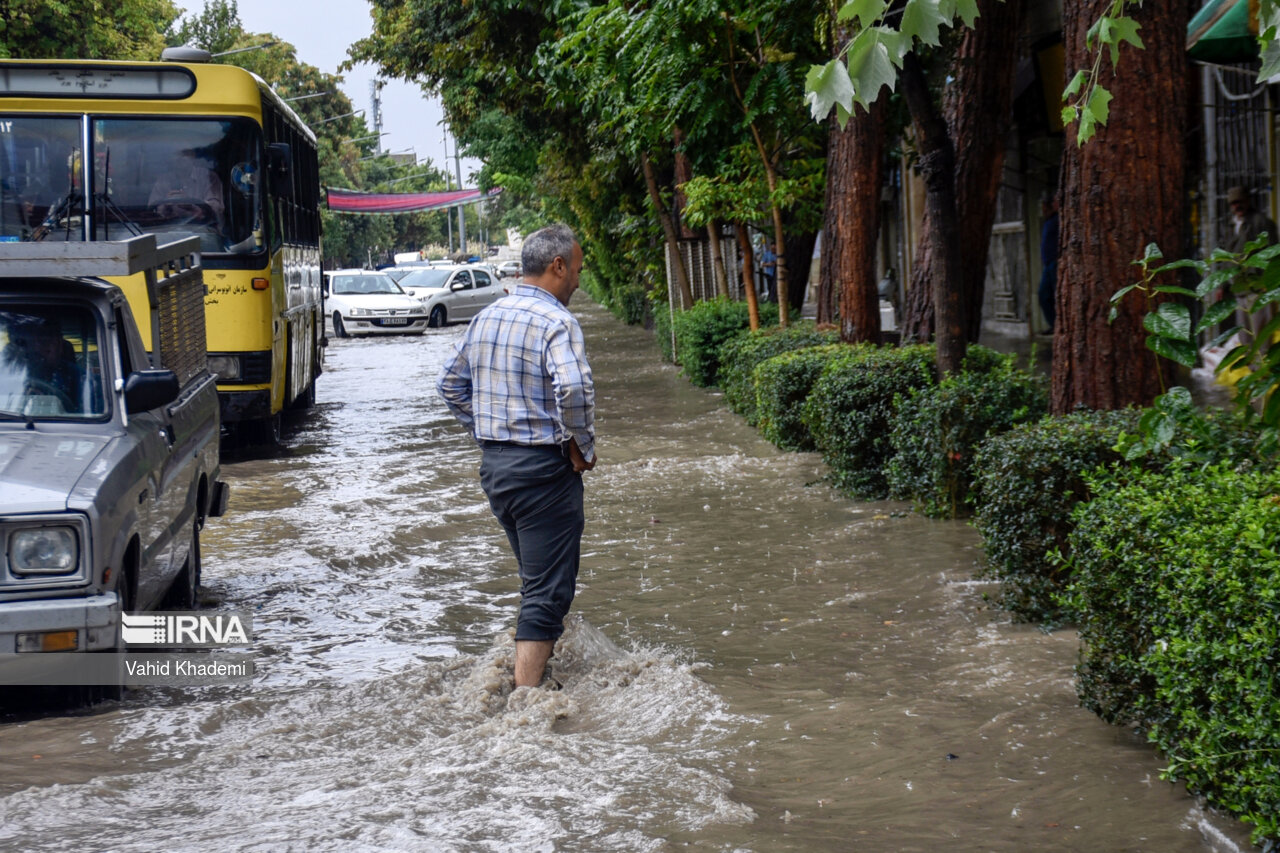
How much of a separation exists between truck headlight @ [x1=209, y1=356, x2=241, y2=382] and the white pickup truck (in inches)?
209

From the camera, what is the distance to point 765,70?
521 inches

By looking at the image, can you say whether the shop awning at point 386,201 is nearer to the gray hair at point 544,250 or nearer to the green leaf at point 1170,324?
the gray hair at point 544,250

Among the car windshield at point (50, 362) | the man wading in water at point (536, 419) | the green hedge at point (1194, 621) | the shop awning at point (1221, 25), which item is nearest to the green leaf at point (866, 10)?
the green hedge at point (1194, 621)

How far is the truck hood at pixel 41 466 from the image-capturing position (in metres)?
5.37

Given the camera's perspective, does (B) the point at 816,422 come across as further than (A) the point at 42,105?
No

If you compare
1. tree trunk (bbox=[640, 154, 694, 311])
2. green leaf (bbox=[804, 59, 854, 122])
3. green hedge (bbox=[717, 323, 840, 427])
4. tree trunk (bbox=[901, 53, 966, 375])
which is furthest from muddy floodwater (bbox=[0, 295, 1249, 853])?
tree trunk (bbox=[640, 154, 694, 311])

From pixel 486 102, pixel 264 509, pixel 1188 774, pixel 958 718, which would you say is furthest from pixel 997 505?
pixel 486 102

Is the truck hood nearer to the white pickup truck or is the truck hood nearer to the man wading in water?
the white pickup truck

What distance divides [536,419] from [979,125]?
6294 millimetres

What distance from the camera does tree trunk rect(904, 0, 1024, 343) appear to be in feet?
Result: 34.4

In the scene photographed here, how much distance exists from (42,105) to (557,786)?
949 centimetres

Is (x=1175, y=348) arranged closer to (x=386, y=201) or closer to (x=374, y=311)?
(x=374, y=311)

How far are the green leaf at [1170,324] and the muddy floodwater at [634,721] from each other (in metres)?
1.46

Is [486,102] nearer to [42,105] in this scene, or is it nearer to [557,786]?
[42,105]
